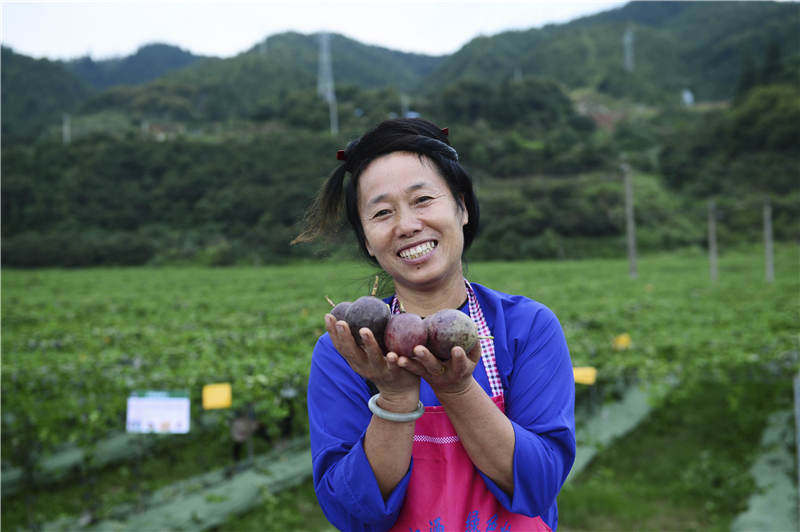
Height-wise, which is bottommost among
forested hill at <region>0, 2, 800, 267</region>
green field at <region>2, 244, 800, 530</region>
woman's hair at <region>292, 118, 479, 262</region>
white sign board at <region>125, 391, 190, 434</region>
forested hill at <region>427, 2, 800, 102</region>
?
green field at <region>2, 244, 800, 530</region>

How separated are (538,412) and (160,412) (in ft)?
11.9

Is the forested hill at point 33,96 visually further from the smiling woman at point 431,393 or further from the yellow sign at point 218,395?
the smiling woman at point 431,393

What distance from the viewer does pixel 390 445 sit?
3.98ft

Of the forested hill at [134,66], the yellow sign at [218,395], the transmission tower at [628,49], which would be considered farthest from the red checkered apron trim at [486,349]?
the transmission tower at [628,49]

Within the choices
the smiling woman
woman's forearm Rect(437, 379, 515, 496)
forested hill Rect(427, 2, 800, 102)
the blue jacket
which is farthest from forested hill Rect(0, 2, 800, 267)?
woman's forearm Rect(437, 379, 515, 496)

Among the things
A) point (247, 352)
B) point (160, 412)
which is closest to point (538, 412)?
point (160, 412)

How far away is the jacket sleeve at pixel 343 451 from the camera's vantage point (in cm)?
125

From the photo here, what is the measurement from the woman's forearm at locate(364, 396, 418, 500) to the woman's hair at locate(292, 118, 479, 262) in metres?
0.51

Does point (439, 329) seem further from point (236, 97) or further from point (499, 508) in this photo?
point (236, 97)

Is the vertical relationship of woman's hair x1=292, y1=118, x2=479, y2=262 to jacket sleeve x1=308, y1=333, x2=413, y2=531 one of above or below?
above

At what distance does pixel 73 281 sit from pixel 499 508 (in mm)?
32131

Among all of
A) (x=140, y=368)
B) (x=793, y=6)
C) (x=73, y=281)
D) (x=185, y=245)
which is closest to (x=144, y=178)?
(x=185, y=245)

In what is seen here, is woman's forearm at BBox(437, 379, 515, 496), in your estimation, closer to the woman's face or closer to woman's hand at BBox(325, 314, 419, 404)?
woman's hand at BBox(325, 314, 419, 404)

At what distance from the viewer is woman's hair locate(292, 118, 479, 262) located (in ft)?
4.66
